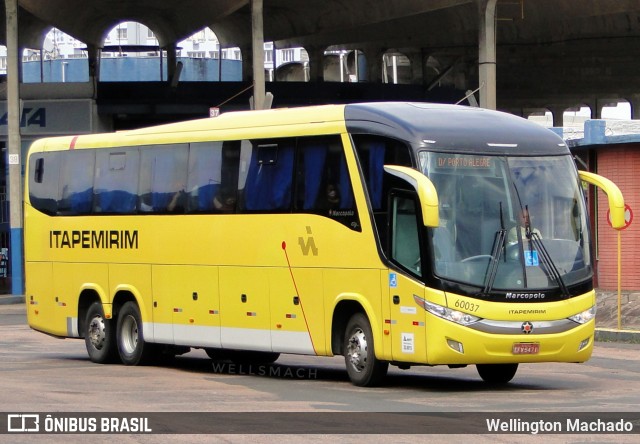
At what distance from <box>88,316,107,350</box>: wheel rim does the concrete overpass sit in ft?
72.1

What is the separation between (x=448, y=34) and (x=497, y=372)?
1816 inches

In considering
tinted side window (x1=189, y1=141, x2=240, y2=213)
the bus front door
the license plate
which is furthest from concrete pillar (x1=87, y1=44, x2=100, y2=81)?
the license plate

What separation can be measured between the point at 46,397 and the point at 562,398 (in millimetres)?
5564

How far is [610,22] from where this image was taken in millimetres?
60531

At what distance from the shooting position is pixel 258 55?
41.6 m

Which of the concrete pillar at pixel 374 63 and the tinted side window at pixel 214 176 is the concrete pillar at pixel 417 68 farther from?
the tinted side window at pixel 214 176

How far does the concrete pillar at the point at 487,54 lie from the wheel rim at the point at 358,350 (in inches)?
1004

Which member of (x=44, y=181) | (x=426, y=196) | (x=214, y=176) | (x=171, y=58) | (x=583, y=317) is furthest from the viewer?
(x=171, y=58)

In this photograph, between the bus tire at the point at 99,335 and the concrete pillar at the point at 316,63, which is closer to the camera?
the bus tire at the point at 99,335

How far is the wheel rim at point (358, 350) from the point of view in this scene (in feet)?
56.4

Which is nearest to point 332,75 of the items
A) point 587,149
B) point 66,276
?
point 587,149

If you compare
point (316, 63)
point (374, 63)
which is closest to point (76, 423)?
point (316, 63)

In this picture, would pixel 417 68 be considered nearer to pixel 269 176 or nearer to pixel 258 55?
pixel 258 55

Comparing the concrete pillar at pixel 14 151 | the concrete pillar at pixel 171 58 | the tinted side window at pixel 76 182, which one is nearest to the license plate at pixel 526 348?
the tinted side window at pixel 76 182
